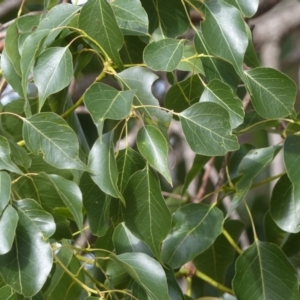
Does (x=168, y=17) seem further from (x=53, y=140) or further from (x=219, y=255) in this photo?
(x=219, y=255)

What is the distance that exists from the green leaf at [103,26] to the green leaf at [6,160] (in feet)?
0.52

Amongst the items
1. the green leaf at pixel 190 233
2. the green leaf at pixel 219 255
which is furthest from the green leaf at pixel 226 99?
the green leaf at pixel 219 255

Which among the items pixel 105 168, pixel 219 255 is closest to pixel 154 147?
pixel 105 168

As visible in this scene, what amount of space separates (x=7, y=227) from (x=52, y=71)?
180 millimetres

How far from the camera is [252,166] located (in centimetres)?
101

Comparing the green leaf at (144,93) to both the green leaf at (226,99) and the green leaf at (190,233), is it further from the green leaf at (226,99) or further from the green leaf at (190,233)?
the green leaf at (190,233)

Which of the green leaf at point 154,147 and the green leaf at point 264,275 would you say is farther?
the green leaf at point 264,275

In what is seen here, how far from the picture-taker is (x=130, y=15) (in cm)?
88

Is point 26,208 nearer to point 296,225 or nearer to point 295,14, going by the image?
point 296,225

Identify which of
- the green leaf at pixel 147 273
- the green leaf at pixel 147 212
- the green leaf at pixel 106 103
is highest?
the green leaf at pixel 106 103

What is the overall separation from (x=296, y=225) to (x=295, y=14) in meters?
0.90

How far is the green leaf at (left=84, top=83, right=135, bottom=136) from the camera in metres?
0.78

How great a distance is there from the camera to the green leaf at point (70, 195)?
832 millimetres

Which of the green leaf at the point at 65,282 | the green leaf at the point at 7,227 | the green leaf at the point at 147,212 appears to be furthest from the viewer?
the green leaf at the point at 65,282
